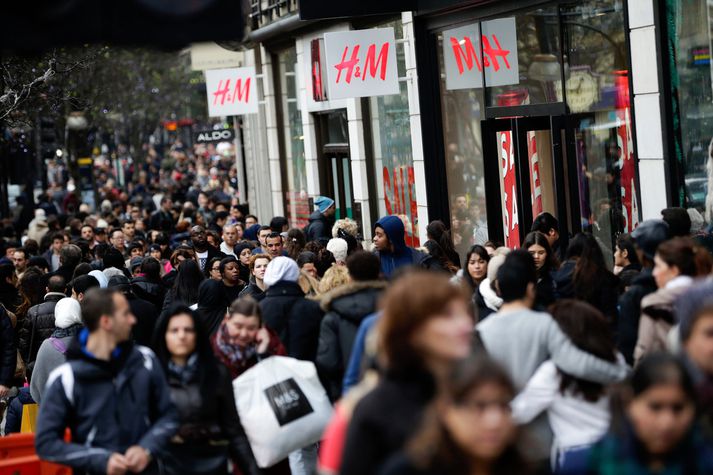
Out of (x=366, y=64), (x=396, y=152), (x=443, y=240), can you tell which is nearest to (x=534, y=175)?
(x=366, y=64)

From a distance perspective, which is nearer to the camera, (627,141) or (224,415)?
(224,415)

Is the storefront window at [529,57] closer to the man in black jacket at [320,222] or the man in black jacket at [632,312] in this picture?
the man in black jacket at [320,222]

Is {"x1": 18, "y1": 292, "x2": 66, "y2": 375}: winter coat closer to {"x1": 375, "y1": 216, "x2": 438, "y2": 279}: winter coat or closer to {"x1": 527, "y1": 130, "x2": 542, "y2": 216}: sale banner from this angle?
{"x1": 375, "y1": 216, "x2": 438, "y2": 279}: winter coat

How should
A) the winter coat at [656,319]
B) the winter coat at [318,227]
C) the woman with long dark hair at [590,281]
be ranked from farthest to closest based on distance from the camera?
the winter coat at [318,227], the woman with long dark hair at [590,281], the winter coat at [656,319]

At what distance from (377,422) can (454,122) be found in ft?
44.1

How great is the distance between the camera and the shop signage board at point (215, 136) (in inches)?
1332

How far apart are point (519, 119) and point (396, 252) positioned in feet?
12.4

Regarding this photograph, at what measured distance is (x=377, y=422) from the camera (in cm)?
412

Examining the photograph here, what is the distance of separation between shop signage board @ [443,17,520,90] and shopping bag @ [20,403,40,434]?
7.49 m

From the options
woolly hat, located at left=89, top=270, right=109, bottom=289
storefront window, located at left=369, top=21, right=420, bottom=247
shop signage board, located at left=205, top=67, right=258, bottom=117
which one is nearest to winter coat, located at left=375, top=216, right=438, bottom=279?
woolly hat, located at left=89, top=270, right=109, bottom=289

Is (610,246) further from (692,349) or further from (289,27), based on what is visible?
(289,27)

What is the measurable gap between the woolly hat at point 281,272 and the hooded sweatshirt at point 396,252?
304cm

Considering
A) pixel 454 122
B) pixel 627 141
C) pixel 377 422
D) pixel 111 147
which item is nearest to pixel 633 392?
pixel 377 422

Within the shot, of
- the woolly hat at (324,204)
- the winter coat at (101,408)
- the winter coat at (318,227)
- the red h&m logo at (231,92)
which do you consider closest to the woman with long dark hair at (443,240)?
the winter coat at (318,227)
